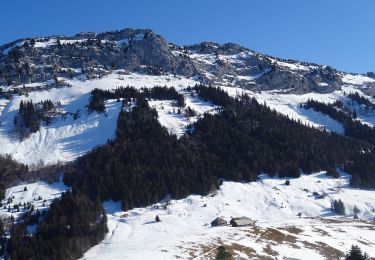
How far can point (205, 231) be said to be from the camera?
477ft

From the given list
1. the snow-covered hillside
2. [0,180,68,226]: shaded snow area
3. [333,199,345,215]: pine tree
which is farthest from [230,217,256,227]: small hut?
[0,180,68,226]: shaded snow area

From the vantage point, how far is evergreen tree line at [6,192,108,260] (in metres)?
130

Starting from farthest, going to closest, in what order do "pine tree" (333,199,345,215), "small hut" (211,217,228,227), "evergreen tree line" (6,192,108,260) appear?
"pine tree" (333,199,345,215), "small hut" (211,217,228,227), "evergreen tree line" (6,192,108,260)

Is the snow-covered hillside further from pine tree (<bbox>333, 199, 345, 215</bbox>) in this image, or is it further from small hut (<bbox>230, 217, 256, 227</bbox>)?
pine tree (<bbox>333, 199, 345, 215</bbox>)

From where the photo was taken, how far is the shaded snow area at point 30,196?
547 feet

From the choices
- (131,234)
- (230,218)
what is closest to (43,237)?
(131,234)

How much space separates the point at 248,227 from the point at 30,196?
76.4 m

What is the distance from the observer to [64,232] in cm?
14625

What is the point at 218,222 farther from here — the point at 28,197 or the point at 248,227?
the point at 28,197

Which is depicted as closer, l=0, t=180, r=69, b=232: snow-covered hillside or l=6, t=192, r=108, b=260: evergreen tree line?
l=6, t=192, r=108, b=260: evergreen tree line

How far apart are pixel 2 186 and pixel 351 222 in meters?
119

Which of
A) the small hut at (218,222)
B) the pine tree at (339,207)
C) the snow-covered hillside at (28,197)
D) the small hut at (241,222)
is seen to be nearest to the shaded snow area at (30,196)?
the snow-covered hillside at (28,197)

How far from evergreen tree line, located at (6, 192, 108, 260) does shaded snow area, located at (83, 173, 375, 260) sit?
11.8ft

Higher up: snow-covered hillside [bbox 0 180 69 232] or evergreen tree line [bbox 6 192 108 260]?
snow-covered hillside [bbox 0 180 69 232]
